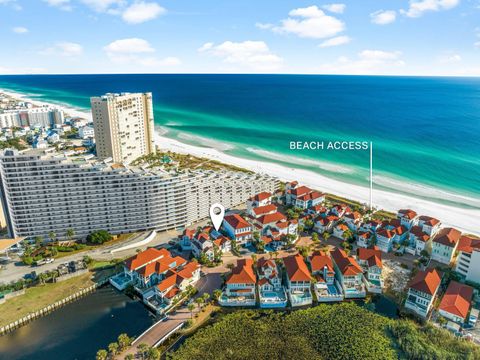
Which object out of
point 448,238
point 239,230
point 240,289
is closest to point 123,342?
point 240,289

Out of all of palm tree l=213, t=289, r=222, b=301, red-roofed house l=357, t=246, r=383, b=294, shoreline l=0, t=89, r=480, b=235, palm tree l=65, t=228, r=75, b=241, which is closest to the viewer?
palm tree l=213, t=289, r=222, b=301

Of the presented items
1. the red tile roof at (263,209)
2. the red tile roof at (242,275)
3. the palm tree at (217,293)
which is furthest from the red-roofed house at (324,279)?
the red tile roof at (263,209)

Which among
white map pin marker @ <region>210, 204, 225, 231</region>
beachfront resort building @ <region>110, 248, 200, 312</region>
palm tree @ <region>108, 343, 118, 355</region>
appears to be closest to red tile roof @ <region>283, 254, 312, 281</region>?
beachfront resort building @ <region>110, 248, 200, 312</region>

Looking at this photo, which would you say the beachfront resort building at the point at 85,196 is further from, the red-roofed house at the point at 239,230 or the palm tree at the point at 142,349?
the palm tree at the point at 142,349

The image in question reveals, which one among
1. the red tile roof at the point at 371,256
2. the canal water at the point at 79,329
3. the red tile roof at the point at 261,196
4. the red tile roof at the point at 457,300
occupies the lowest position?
the canal water at the point at 79,329

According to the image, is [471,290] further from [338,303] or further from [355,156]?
[355,156]

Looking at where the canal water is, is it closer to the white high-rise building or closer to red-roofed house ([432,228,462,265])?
red-roofed house ([432,228,462,265])
